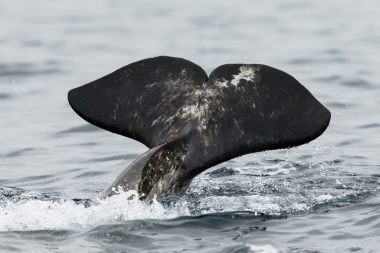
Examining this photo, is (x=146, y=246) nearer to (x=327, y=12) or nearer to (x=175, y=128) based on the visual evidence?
(x=175, y=128)

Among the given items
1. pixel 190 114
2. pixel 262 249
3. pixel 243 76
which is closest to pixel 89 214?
pixel 190 114

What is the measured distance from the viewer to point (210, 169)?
9789 millimetres

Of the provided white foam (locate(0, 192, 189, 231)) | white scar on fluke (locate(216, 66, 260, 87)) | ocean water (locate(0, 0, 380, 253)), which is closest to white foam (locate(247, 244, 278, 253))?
ocean water (locate(0, 0, 380, 253))

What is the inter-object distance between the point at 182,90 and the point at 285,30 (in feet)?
45.8

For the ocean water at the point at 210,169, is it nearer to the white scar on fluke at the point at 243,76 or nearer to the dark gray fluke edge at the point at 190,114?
the dark gray fluke edge at the point at 190,114

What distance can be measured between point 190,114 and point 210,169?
240cm

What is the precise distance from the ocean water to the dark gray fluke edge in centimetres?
37

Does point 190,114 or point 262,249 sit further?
point 190,114

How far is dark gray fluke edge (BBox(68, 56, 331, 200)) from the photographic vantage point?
7117 mm

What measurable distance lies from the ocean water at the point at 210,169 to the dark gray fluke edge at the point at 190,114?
37 cm

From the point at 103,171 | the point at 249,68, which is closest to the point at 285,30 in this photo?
the point at 103,171

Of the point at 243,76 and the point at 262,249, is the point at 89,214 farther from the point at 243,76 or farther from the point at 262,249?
the point at 243,76

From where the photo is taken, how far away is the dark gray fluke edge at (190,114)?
7.12 meters

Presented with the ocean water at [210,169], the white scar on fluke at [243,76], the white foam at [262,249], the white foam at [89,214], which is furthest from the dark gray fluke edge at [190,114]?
the white foam at [262,249]
